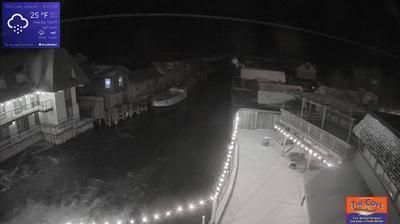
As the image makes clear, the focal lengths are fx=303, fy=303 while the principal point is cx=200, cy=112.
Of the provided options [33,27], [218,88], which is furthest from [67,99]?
[218,88]

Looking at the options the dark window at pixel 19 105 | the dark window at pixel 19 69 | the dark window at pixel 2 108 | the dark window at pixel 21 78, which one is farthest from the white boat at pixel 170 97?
the dark window at pixel 2 108

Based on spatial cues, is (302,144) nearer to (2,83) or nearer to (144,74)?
(2,83)

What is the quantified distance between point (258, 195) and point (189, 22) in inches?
1695

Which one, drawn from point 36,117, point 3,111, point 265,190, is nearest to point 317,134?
point 265,190

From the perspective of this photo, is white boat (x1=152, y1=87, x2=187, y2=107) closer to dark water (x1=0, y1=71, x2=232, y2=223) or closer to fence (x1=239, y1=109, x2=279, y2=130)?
dark water (x1=0, y1=71, x2=232, y2=223)

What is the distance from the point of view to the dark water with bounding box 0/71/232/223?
79.8ft

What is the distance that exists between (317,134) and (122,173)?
18.8 metres

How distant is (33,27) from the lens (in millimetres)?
29859

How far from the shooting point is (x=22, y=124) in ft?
110

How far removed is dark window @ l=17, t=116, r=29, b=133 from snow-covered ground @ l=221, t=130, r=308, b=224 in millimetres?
24794

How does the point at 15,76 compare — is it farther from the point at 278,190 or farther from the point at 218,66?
the point at 218,66

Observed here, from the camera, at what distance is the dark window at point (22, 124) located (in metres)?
33.1
